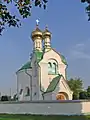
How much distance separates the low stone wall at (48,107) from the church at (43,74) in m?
9.53

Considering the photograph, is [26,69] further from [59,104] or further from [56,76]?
[59,104]

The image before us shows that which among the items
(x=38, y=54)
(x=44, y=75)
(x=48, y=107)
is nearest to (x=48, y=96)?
(x=44, y=75)

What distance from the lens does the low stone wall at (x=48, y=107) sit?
2392cm

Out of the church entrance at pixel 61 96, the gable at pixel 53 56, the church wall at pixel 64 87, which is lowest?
the church entrance at pixel 61 96

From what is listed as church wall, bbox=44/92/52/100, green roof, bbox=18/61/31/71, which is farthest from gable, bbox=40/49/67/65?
church wall, bbox=44/92/52/100

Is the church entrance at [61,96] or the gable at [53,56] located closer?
the church entrance at [61,96]

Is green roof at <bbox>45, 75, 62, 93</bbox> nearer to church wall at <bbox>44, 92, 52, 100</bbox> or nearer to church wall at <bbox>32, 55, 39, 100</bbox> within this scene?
church wall at <bbox>44, 92, 52, 100</bbox>

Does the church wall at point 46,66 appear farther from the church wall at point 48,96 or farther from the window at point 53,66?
the church wall at point 48,96

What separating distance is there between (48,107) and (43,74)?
13.8 m

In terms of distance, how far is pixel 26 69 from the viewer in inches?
1645

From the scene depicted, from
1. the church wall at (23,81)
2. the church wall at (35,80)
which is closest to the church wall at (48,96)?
the church wall at (35,80)

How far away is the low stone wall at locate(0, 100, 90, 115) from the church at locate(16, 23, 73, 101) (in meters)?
9.53

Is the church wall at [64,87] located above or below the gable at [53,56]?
below

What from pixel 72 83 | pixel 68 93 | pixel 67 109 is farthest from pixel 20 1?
pixel 72 83
